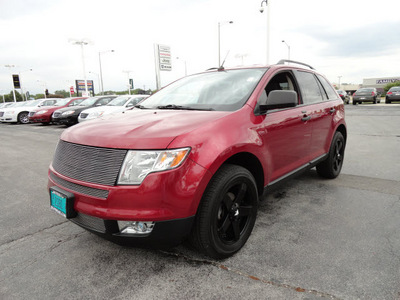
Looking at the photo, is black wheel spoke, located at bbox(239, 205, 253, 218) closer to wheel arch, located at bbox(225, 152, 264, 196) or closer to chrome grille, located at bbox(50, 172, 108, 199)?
wheel arch, located at bbox(225, 152, 264, 196)

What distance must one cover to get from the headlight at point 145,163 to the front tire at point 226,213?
378 mm

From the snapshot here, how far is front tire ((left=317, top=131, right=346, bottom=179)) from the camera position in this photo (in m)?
4.30

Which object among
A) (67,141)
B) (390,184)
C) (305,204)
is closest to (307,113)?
(305,204)

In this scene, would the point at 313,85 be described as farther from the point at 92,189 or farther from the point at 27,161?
the point at 27,161

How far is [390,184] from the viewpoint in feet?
13.9

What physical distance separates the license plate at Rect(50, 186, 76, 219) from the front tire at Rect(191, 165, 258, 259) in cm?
92

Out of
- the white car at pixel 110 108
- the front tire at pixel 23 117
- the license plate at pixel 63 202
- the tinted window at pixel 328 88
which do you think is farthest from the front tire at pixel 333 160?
the front tire at pixel 23 117

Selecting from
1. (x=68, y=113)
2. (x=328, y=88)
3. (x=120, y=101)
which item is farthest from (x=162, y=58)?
(x=328, y=88)

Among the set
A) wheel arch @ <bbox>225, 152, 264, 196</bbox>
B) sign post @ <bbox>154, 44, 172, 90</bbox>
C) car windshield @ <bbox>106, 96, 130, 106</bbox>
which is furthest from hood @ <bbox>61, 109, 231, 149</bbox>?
sign post @ <bbox>154, 44, 172, 90</bbox>

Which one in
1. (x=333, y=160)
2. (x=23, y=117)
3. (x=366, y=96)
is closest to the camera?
(x=333, y=160)

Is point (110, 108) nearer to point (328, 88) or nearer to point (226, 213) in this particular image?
point (328, 88)

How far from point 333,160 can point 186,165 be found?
3.19 meters

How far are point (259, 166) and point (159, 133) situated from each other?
1.08 meters

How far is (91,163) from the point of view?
6.99 ft
